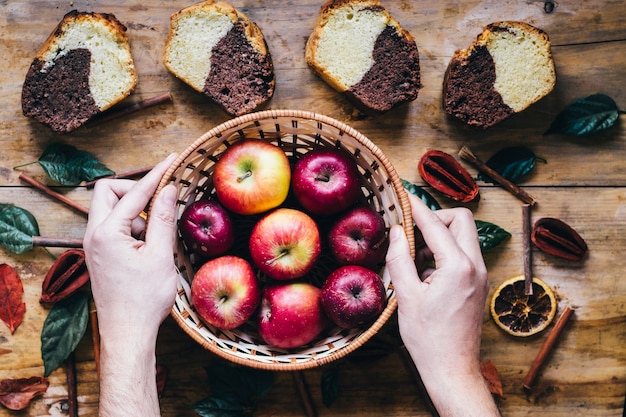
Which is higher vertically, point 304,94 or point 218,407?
point 304,94

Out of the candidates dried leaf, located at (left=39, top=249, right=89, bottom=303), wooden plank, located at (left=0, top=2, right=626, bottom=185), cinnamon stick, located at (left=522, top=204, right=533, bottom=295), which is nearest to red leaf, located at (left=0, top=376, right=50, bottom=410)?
dried leaf, located at (left=39, top=249, right=89, bottom=303)

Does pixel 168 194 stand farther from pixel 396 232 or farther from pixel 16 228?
pixel 16 228

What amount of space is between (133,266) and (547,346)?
4.03 ft

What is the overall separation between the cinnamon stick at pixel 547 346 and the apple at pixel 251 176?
95 cm

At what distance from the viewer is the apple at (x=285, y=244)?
1.40 metres

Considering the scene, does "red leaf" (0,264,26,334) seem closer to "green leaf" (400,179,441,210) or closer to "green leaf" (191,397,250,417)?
"green leaf" (191,397,250,417)

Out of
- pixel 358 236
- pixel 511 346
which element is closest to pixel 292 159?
pixel 358 236

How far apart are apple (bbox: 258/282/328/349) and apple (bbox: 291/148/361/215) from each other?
8.6 inches

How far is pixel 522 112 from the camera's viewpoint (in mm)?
1682

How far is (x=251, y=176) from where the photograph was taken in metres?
1.41

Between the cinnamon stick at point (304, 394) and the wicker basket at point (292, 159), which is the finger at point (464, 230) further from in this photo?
the cinnamon stick at point (304, 394)

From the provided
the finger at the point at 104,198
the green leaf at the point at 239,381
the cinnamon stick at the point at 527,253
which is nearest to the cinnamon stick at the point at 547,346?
the cinnamon stick at the point at 527,253

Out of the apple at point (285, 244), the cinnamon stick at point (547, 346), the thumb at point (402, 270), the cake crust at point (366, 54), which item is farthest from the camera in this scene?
the cinnamon stick at point (547, 346)

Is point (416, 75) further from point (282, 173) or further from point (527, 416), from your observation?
point (527, 416)
